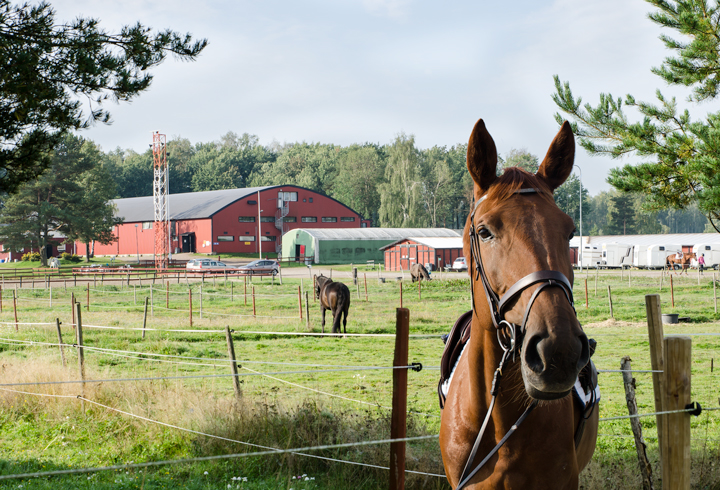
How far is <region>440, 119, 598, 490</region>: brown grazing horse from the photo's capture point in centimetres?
202

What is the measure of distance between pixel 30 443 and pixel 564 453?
6.11m

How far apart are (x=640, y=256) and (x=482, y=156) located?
56508 millimetres

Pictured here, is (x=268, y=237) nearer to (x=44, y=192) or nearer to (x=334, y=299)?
(x=44, y=192)

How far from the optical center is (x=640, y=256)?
174ft

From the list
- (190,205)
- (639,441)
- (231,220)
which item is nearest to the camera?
(639,441)

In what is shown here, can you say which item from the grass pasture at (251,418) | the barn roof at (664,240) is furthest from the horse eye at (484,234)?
the barn roof at (664,240)

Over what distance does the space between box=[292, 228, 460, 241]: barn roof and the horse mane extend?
57833mm

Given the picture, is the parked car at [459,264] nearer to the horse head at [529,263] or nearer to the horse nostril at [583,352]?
the horse head at [529,263]

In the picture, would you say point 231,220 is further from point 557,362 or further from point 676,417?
point 557,362

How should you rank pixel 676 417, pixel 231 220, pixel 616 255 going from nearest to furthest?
pixel 676 417 → pixel 616 255 → pixel 231 220

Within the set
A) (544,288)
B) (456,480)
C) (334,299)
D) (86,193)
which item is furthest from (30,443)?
(86,193)

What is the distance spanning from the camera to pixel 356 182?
90500mm

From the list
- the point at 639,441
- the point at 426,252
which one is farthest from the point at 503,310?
the point at 426,252

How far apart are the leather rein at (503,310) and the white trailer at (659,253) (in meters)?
55.3
